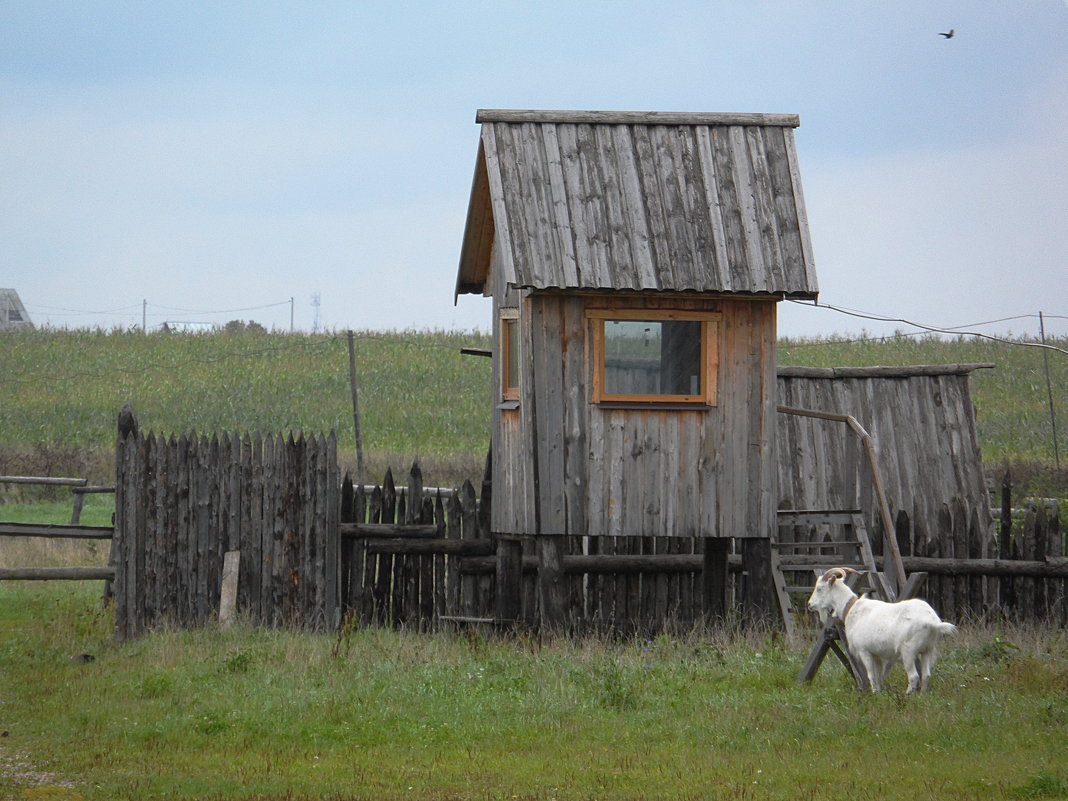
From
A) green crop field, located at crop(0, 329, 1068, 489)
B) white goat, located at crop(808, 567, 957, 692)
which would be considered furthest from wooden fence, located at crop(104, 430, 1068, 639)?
green crop field, located at crop(0, 329, 1068, 489)

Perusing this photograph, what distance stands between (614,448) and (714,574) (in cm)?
253

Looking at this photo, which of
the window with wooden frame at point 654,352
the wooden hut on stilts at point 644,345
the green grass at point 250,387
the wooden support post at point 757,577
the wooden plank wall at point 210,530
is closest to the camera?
the wooden hut on stilts at point 644,345

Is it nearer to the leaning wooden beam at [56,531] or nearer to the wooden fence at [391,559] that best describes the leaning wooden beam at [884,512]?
the wooden fence at [391,559]

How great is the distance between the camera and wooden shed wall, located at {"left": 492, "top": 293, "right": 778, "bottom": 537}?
14055 mm

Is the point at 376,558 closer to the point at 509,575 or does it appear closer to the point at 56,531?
the point at 509,575

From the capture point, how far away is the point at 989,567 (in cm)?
1543

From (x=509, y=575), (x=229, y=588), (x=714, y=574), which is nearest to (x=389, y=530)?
(x=509, y=575)

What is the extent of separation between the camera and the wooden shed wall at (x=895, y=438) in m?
18.0

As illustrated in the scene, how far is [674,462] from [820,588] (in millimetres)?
3403

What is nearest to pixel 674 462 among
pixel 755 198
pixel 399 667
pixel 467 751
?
pixel 755 198

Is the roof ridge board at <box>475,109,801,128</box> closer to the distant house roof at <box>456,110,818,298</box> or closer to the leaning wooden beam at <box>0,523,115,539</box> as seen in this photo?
the distant house roof at <box>456,110,818,298</box>

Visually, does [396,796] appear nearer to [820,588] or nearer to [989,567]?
[820,588]

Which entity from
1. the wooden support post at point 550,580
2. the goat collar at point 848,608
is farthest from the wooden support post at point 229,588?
the goat collar at point 848,608

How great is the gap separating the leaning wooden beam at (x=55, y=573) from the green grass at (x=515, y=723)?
0.96m
